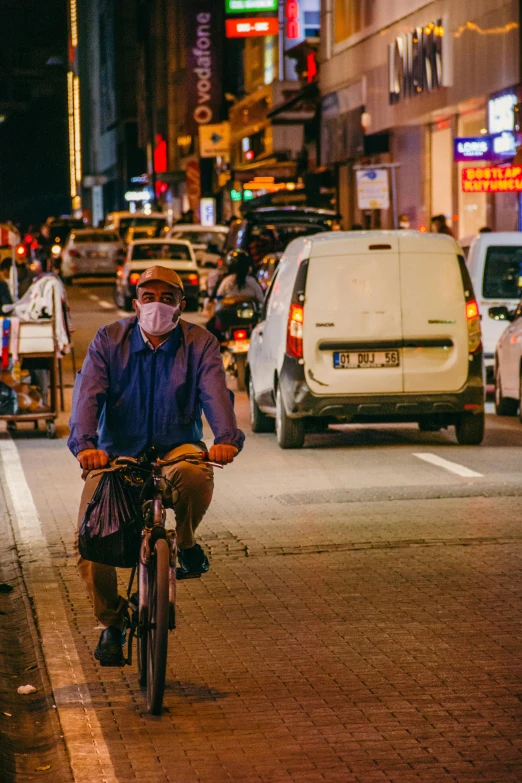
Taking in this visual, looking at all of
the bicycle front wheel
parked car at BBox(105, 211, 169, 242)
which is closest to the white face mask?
the bicycle front wheel

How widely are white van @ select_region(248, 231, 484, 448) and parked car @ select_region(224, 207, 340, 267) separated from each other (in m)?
9.86

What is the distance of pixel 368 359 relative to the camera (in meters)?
14.0

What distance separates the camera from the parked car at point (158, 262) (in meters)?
35.2

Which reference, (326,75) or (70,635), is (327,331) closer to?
(70,635)

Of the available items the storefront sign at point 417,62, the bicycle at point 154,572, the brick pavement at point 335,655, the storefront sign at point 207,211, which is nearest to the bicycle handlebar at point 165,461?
the bicycle at point 154,572

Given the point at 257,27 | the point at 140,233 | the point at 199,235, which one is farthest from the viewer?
the point at 257,27

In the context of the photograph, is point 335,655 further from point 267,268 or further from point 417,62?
point 417,62

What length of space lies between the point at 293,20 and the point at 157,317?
1788 inches

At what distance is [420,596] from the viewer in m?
8.07

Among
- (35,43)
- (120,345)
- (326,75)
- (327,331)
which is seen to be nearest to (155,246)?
(326,75)

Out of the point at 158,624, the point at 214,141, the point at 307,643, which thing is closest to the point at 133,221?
the point at 214,141

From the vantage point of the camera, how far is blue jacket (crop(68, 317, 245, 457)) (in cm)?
627

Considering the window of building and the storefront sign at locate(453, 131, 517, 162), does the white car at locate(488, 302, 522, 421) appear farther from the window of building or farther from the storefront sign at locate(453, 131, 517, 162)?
the window of building

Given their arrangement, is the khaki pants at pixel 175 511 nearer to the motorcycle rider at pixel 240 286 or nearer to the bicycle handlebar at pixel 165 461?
the bicycle handlebar at pixel 165 461
